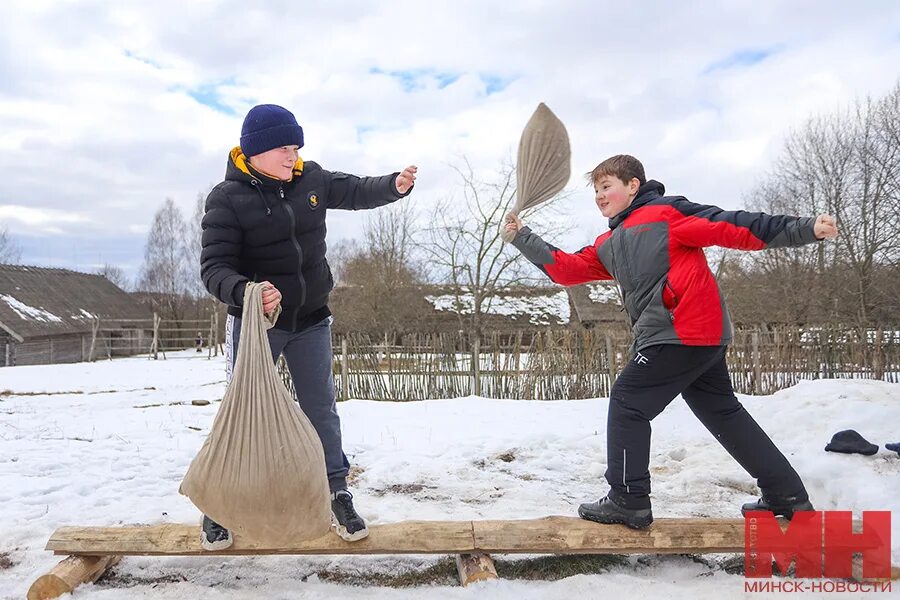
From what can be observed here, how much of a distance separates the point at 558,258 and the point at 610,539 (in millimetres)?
1207

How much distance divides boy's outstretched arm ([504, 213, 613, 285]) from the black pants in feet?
1.54

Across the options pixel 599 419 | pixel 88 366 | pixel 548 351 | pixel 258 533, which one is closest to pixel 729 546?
pixel 258 533

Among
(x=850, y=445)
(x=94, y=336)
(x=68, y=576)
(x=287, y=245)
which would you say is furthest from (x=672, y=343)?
(x=94, y=336)

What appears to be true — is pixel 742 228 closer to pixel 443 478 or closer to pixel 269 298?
pixel 269 298

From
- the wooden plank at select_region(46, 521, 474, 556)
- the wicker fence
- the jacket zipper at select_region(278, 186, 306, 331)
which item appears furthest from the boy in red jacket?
the wicker fence

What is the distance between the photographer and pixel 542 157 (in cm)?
313

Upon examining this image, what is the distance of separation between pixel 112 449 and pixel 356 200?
3177 mm

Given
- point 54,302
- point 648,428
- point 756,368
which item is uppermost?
point 54,302

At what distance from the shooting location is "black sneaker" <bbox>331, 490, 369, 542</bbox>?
2428 mm

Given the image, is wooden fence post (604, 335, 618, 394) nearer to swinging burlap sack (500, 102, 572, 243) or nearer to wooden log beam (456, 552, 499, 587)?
swinging burlap sack (500, 102, 572, 243)

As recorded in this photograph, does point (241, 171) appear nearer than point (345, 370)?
Yes

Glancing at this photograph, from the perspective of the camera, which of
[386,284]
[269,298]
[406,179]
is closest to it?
[269,298]

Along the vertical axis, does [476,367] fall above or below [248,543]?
above
